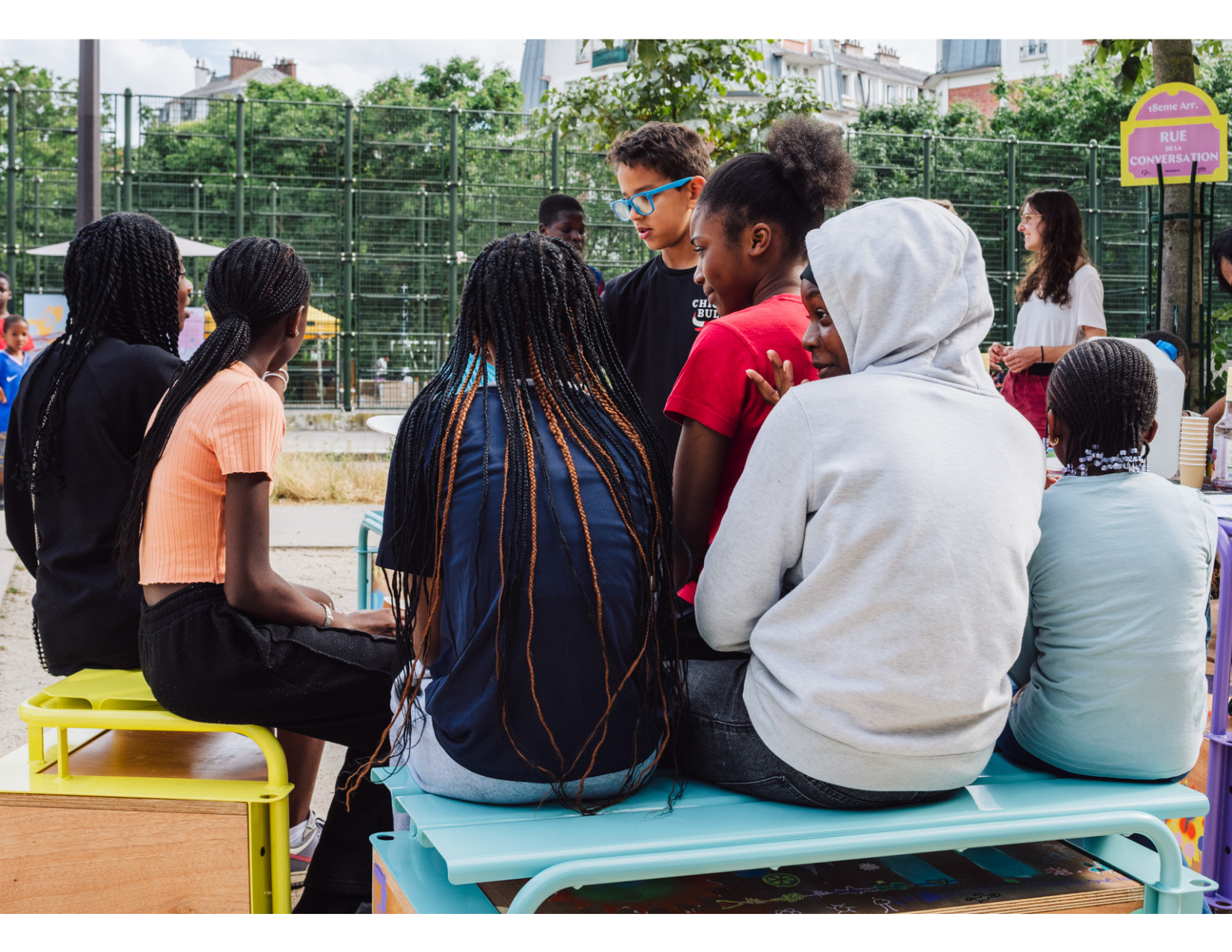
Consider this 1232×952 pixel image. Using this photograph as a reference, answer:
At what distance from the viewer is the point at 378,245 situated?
568 inches

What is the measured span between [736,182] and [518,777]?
1.37 metres

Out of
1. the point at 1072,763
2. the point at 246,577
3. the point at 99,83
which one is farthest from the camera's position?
the point at 99,83

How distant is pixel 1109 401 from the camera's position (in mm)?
2137

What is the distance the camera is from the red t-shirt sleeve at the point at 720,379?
220cm

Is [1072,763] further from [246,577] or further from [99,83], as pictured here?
[99,83]

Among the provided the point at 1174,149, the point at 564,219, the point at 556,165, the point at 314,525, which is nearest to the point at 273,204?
the point at 556,165

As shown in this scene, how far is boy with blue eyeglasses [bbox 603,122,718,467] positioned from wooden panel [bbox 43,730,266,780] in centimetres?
148

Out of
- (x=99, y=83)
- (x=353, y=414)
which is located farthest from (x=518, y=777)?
(x=353, y=414)

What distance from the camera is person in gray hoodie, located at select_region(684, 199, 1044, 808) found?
1.75 m

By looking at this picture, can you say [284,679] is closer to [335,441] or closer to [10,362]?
[10,362]

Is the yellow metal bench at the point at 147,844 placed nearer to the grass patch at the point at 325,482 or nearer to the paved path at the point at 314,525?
the paved path at the point at 314,525

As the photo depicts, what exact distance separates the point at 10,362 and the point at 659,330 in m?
7.06

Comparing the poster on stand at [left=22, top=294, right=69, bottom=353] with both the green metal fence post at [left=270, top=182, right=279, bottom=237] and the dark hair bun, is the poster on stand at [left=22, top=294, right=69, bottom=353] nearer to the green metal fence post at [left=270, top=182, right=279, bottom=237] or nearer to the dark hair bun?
the green metal fence post at [left=270, top=182, right=279, bottom=237]

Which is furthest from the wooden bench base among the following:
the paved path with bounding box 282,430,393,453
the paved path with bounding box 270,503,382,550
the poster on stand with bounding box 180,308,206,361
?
the paved path with bounding box 282,430,393,453
